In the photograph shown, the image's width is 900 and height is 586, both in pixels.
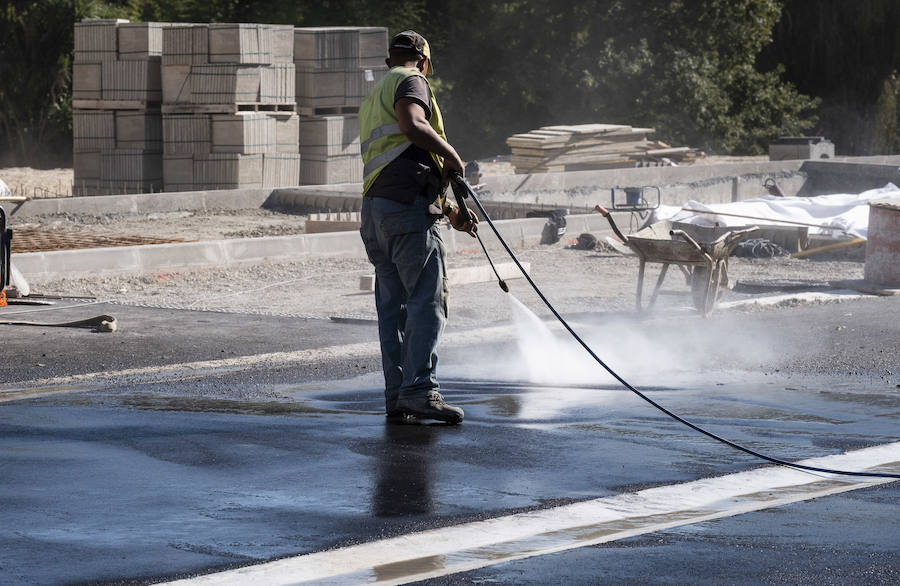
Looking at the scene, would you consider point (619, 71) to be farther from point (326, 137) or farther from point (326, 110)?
point (326, 137)

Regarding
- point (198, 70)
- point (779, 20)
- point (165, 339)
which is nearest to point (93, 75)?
point (198, 70)

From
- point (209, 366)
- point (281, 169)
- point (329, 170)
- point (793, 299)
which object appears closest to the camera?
point (209, 366)

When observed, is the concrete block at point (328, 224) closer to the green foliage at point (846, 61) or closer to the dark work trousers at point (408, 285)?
the dark work trousers at point (408, 285)

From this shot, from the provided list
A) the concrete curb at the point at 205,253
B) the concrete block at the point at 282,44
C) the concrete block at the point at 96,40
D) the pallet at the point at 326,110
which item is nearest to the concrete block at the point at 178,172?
the concrete block at the point at 96,40

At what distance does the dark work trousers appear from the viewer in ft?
21.6

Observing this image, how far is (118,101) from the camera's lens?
950 inches

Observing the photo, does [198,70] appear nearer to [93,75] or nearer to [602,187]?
[93,75]

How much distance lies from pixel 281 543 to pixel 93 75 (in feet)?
68.8

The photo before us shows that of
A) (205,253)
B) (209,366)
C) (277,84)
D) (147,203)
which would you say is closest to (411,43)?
(209,366)

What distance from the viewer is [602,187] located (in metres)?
26.5

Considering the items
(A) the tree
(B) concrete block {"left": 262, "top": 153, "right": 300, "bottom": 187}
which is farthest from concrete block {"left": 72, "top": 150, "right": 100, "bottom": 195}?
(A) the tree

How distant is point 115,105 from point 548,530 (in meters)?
20.8

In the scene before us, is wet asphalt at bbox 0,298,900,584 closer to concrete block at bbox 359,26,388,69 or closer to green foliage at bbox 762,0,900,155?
concrete block at bbox 359,26,388,69

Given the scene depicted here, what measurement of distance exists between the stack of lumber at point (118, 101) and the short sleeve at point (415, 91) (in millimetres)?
18052
